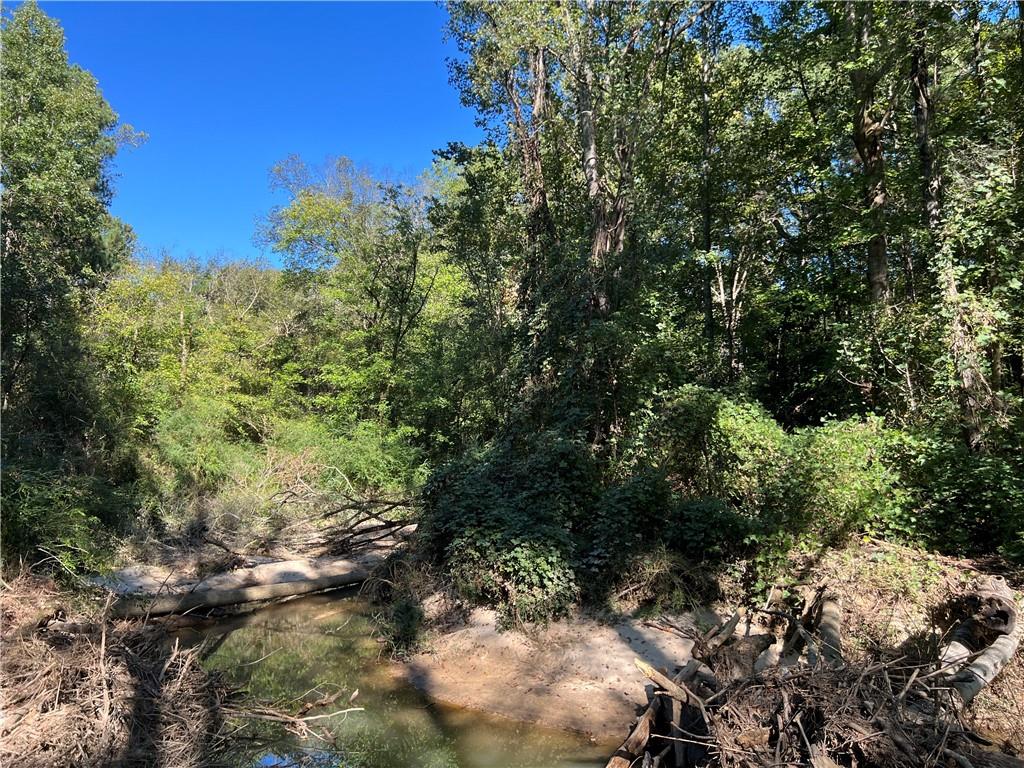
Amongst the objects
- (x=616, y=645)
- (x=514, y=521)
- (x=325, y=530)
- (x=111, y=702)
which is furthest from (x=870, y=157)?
(x=111, y=702)

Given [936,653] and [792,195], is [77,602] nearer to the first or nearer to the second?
[936,653]

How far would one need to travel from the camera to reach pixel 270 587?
36.4 ft

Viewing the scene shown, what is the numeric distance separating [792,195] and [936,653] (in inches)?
491

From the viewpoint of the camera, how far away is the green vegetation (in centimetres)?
885

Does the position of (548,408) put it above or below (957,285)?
below

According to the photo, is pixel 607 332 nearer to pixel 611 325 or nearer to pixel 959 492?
pixel 611 325

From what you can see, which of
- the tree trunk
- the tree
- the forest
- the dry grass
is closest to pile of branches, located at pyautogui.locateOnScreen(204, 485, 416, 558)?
the forest

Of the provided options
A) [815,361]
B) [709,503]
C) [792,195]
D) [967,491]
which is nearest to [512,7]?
[792,195]

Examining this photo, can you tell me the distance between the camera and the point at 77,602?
25.9 feet

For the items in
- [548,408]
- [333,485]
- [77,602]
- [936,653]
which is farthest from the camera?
[333,485]

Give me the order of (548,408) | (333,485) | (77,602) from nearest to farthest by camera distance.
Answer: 1. (77,602)
2. (548,408)
3. (333,485)

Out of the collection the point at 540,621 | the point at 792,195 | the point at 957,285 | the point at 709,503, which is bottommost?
the point at 540,621

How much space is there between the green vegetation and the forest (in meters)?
0.08

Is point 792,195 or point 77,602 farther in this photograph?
point 792,195
